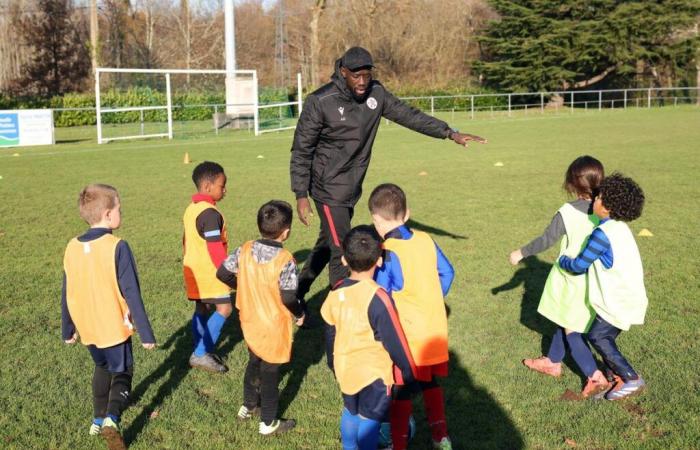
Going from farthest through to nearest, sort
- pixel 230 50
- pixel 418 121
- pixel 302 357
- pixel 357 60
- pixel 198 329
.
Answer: pixel 230 50 < pixel 418 121 < pixel 302 357 < pixel 198 329 < pixel 357 60

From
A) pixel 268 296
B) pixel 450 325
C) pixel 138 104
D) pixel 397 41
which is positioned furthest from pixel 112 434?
pixel 397 41

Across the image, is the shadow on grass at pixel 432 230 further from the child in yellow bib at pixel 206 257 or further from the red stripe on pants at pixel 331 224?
the child in yellow bib at pixel 206 257

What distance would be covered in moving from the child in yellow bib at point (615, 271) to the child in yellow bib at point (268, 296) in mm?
1648

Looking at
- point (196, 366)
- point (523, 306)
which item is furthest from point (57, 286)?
point (523, 306)

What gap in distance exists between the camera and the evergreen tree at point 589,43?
138 feet

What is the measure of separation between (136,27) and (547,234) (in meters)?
57.8

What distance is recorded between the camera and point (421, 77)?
5244cm

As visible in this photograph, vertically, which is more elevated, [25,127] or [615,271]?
[25,127]

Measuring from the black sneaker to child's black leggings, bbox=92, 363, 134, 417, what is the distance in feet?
3.18

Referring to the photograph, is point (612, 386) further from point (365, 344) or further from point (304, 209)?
point (304, 209)

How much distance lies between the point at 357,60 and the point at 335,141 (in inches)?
25.6

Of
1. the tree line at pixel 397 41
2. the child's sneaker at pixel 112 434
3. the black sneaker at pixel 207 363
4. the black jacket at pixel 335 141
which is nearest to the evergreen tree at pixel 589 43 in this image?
the tree line at pixel 397 41

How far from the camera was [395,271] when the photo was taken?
341 centimetres

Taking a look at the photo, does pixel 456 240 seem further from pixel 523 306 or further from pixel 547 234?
pixel 547 234
